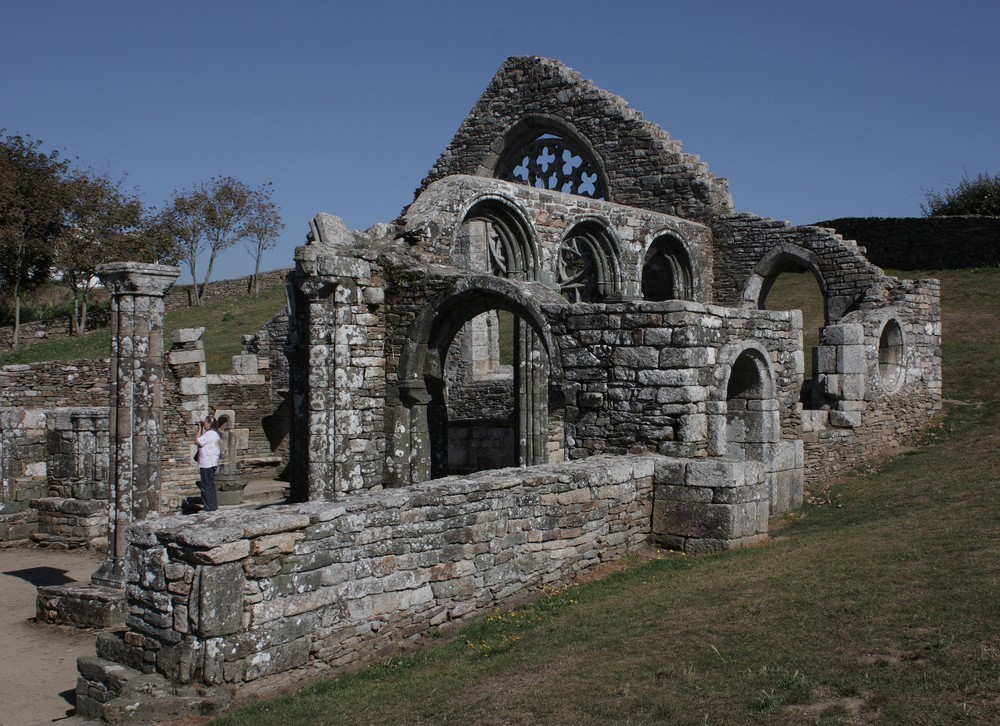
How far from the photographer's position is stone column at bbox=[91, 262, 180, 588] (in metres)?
9.34

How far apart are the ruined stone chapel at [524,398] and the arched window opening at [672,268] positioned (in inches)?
2.6

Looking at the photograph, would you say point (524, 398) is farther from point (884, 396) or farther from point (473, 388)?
point (884, 396)

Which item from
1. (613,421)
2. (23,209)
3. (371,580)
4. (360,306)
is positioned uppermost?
(23,209)

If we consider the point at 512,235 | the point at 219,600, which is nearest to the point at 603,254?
the point at 512,235

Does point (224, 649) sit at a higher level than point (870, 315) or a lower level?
lower

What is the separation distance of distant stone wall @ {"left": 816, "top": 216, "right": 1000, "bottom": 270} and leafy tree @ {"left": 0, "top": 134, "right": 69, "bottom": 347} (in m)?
25.9

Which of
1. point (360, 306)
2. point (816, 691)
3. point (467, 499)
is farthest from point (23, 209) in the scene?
point (816, 691)

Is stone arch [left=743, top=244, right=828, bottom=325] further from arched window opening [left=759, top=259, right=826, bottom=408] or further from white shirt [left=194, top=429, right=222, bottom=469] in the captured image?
white shirt [left=194, top=429, right=222, bottom=469]

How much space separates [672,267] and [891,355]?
4.52 metres

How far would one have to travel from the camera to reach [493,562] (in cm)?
737

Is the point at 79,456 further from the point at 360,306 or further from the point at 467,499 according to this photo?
the point at 467,499

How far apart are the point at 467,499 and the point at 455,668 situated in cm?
139

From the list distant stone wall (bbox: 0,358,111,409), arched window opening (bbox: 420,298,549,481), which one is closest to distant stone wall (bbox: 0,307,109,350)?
distant stone wall (bbox: 0,358,111,409)

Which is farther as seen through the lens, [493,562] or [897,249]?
[897,249]
